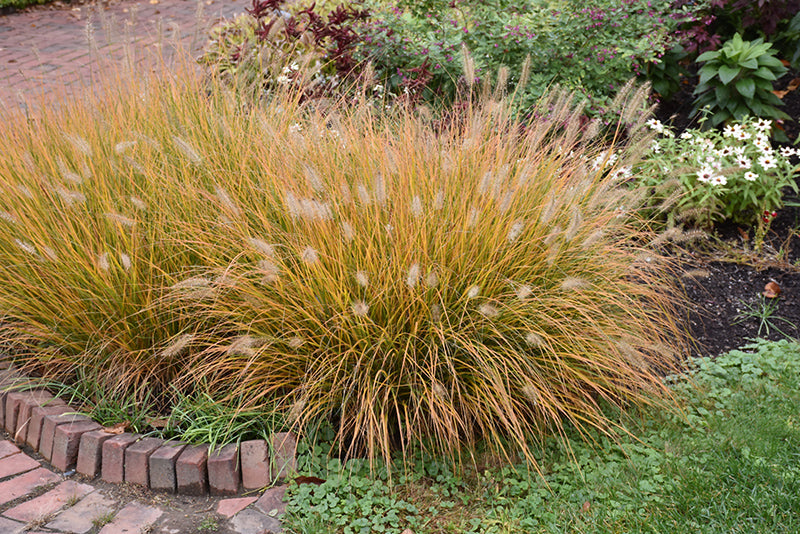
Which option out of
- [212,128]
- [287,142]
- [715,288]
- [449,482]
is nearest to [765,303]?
[715,288]

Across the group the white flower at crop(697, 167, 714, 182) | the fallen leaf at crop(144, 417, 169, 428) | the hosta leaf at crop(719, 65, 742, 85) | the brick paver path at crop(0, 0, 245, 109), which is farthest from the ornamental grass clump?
the brick paver path at crop(0, 0, 245, 109)

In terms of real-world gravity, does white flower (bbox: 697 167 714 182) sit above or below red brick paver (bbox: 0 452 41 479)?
above

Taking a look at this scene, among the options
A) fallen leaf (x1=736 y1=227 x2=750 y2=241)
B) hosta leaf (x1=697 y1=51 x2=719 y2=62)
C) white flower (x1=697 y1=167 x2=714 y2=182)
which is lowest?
fallen leaf (x1=736 y1=227 x2=750 y2=241)

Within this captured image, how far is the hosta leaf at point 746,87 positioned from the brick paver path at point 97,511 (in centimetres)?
400

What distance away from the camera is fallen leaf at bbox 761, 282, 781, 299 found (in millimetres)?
3943

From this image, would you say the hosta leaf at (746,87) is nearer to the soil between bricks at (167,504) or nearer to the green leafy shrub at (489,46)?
the green leafy shrub at (489,46)

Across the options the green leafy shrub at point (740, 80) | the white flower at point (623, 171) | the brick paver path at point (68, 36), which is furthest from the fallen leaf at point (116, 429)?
the brick paver path at point (68, 36)

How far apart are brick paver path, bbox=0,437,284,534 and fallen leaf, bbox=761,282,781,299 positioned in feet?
9.17

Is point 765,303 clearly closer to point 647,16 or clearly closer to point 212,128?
point 647,16

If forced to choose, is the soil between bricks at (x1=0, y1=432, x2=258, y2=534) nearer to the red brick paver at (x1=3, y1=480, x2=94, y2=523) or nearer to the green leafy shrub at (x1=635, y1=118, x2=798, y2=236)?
the red brick paver at (x1=3, y1=480, x2=94, y2=523)

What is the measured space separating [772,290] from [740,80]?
1734 millimetres

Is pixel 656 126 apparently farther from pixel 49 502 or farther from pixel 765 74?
pixel 49 502

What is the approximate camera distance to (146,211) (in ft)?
10.5

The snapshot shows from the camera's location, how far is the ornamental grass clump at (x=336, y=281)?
2.70 meters
